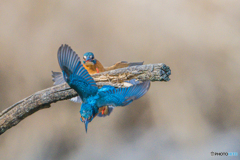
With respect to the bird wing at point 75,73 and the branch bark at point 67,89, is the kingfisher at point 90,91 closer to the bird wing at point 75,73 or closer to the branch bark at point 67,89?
the bird wing at point 75,73

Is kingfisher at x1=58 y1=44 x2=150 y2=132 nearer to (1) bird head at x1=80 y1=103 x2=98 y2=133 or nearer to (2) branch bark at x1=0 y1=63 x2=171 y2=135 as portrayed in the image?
(1) bird head at x1=80 y1=103 x2=98 y2=133

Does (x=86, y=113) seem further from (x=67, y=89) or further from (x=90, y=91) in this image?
(x=67, y=89)

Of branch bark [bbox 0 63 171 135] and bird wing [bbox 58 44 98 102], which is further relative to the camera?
branch bark [bbox 0 63 171 135]

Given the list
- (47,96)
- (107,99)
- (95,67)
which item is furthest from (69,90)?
(95,67)

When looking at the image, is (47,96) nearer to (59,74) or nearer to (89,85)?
(89,85)

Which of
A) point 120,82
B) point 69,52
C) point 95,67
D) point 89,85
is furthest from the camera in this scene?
point 95,67

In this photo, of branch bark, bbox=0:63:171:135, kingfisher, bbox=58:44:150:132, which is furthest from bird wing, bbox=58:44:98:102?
branch bark, bbox=0:63:171:135
